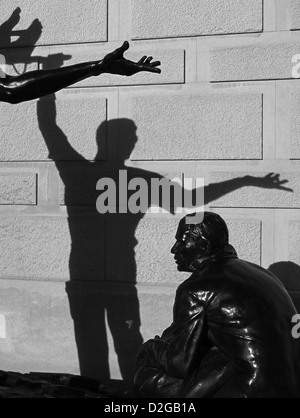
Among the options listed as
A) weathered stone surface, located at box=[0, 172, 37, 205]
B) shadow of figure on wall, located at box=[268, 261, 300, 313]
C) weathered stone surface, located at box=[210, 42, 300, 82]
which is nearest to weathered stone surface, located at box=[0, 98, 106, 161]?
weathered stone surface, located at box=[0, 172, 37, 205]

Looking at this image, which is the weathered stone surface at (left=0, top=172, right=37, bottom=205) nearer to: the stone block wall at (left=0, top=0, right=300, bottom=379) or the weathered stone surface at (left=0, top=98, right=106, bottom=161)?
the stone block wall at (left=0, top=0, right=300, bottom=379)

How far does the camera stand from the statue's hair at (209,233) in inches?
117

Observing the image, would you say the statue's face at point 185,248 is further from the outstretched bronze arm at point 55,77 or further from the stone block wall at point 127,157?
the stone block wall at point 127,157

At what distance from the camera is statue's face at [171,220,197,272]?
298 centimetres

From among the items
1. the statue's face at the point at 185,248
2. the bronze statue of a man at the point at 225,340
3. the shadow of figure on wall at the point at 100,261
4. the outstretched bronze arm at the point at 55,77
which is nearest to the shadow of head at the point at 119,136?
the shadow of figure on wall at the point at 100,261

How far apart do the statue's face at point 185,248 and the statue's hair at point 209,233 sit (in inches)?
1.0

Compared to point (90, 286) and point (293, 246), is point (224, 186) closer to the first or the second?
point (293, 246)

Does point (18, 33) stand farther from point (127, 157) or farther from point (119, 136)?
point (127, 157)

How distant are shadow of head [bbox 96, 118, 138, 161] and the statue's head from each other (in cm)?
169

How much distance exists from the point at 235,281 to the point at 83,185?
211 cm

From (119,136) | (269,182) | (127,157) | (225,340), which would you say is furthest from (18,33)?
(225,340)

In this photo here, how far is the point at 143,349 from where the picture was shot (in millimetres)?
3020

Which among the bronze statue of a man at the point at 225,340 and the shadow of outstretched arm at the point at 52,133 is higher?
the shadow of outstretched arm at the point at 52,133

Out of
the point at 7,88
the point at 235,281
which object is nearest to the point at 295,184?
the point at 235,281
